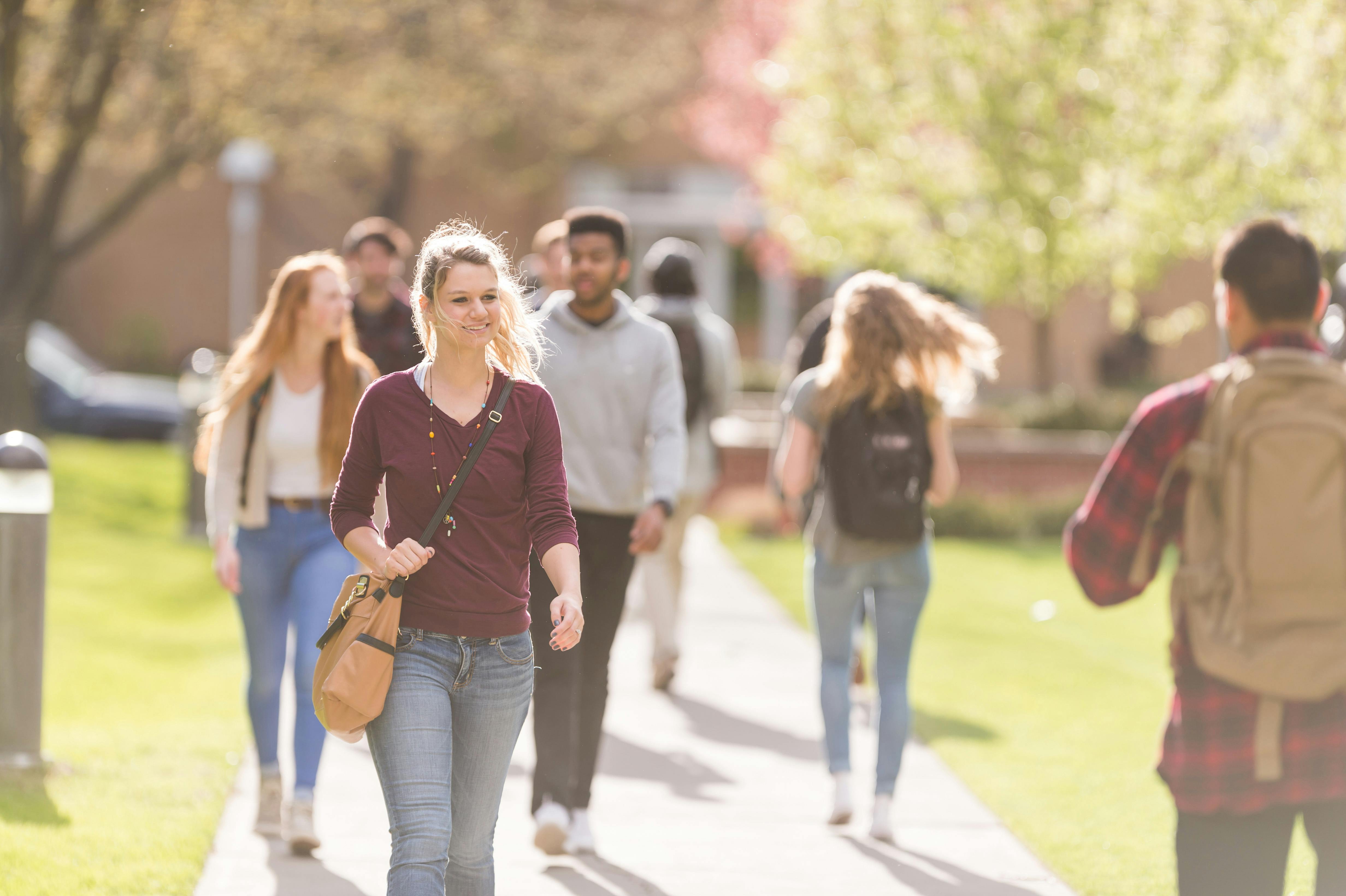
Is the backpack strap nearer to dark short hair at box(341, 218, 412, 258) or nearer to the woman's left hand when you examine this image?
the woman's left hand

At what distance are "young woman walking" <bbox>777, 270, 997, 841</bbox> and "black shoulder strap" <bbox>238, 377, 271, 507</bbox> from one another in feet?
6.02

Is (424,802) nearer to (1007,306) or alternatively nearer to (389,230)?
(389,230)

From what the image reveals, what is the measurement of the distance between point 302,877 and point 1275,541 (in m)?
3.23

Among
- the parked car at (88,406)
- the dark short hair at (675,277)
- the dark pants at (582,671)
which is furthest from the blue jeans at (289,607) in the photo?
the parked car at (88,406)

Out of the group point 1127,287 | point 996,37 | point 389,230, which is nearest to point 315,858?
point 389,230

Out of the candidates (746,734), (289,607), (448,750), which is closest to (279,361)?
(289,607)

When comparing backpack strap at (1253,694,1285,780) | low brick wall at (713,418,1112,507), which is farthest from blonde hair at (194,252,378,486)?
low brick wall at (713,418,1112,507)

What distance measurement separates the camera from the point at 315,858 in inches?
208

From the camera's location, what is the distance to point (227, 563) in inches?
214

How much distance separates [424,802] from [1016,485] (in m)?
14.5

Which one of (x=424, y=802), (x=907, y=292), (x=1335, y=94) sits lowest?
(x=424, y=802)

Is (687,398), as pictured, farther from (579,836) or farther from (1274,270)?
(1274,270)

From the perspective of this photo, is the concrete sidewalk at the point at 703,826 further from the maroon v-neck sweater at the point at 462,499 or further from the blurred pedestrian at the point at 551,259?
the blurred pedestrian at the point at 551,259

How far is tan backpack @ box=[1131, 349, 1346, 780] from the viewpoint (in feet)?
10.1
